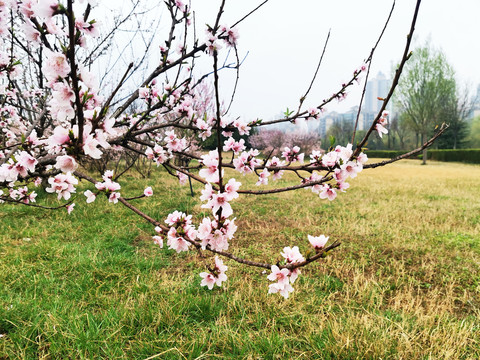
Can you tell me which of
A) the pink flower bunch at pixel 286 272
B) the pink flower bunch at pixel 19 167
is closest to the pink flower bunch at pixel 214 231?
the pink flower bunch at pixel 286 272

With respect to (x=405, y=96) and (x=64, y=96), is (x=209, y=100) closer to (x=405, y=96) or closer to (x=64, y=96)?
(x=64, y=96)

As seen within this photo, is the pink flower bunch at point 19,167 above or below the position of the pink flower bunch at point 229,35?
below

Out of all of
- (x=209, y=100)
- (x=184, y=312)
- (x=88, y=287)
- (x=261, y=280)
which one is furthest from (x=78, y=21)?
(x=209, y=100)

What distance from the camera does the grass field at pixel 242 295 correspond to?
5.25 ft

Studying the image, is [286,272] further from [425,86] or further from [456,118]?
[456,118]

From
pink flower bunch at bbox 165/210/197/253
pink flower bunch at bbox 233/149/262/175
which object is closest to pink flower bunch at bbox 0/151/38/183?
pink flower bunch at bbox 165/210/197/253

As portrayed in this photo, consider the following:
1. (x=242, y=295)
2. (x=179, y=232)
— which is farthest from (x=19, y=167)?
(x=242, y=295)

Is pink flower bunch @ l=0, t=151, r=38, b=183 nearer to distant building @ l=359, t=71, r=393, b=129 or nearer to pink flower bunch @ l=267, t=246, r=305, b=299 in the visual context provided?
pink flower bunch @ l=267, t=246, r=305, b=299

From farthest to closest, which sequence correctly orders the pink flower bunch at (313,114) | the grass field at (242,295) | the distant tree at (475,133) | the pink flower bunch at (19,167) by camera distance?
the distant tree at (475,133), the pink flower bunch at (313,114), the grass field at (242,295), the pink flower bunch at (19,167)

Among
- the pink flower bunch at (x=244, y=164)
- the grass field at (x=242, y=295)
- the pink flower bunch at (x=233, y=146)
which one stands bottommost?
the grass field at (x=242, y=295)

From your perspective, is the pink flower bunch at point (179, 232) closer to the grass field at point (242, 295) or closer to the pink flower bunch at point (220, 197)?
the pink flower bunch at point (220, 197)

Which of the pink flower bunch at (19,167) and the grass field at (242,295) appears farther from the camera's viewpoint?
the grass field at (242,295)

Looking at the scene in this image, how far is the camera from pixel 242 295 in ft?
7.20

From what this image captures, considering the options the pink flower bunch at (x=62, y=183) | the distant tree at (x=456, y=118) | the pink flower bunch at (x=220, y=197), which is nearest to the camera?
the pink flower bunch at (x=220, y=197)
